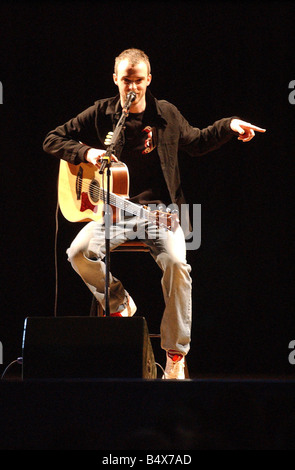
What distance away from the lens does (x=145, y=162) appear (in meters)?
3.15

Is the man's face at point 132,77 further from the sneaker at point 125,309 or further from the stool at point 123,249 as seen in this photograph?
the sneaker at point 125,309

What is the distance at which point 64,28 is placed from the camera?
12.3 feet

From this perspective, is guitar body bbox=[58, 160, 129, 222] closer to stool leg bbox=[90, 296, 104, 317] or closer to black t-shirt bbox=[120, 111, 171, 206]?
black t-shirt bbox=[120, 111, 171, 206]

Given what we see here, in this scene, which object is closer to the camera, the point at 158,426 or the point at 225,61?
the point at 158,426

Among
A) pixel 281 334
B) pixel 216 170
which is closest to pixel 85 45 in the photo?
pixel 216 170

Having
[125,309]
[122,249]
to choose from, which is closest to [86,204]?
[122,249]

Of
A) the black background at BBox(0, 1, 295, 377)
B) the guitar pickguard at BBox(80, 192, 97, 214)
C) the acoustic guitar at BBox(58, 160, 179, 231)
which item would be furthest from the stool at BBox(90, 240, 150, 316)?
the black background at BBox(0, 1, 295, 377)

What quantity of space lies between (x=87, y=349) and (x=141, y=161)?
1.43m

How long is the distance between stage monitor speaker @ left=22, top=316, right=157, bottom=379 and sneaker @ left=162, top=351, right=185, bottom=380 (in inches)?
26.9

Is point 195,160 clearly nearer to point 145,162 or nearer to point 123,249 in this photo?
point 145,162

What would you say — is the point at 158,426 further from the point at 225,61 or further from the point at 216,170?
the point at 225,61

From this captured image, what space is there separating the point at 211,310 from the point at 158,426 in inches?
82.9

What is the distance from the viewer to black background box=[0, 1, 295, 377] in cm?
359

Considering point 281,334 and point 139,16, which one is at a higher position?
point 139,16
